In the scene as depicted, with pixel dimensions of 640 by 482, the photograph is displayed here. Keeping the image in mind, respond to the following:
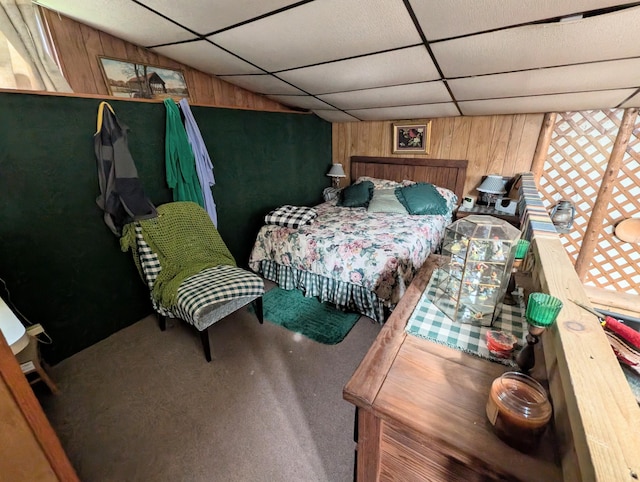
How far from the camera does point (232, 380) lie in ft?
5.59

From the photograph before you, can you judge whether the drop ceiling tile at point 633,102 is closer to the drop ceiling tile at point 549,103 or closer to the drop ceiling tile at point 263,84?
the drop ceiling tile at point 549,103

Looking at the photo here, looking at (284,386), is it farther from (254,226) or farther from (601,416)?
(254,226)

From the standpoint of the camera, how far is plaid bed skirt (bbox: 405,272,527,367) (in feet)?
2.64

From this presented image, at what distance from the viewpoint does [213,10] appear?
141 cm

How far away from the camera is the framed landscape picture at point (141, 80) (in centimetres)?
202

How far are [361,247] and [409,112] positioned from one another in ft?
6.07

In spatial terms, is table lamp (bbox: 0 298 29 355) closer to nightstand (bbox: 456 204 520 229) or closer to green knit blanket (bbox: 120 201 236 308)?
green knit blanket (bbox: 120 201 236 308)

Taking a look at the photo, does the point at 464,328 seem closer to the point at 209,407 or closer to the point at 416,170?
the point at 209,407

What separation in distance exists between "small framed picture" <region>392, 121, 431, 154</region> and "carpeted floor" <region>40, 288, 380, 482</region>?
2.38 meters

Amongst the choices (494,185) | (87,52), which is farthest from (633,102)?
(87,52)

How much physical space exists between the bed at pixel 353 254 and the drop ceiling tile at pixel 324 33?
4.25 ft

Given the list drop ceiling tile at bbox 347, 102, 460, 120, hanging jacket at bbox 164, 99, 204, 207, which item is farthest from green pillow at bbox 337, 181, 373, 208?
hanging jacket at bbox 164, 99, 204, 207

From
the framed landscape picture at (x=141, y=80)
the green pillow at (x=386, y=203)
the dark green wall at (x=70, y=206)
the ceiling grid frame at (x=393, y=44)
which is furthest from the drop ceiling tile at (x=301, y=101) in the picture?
the green pillow at (x=386, y=203)

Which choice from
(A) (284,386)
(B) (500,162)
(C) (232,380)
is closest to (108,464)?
(C) (232,380)
